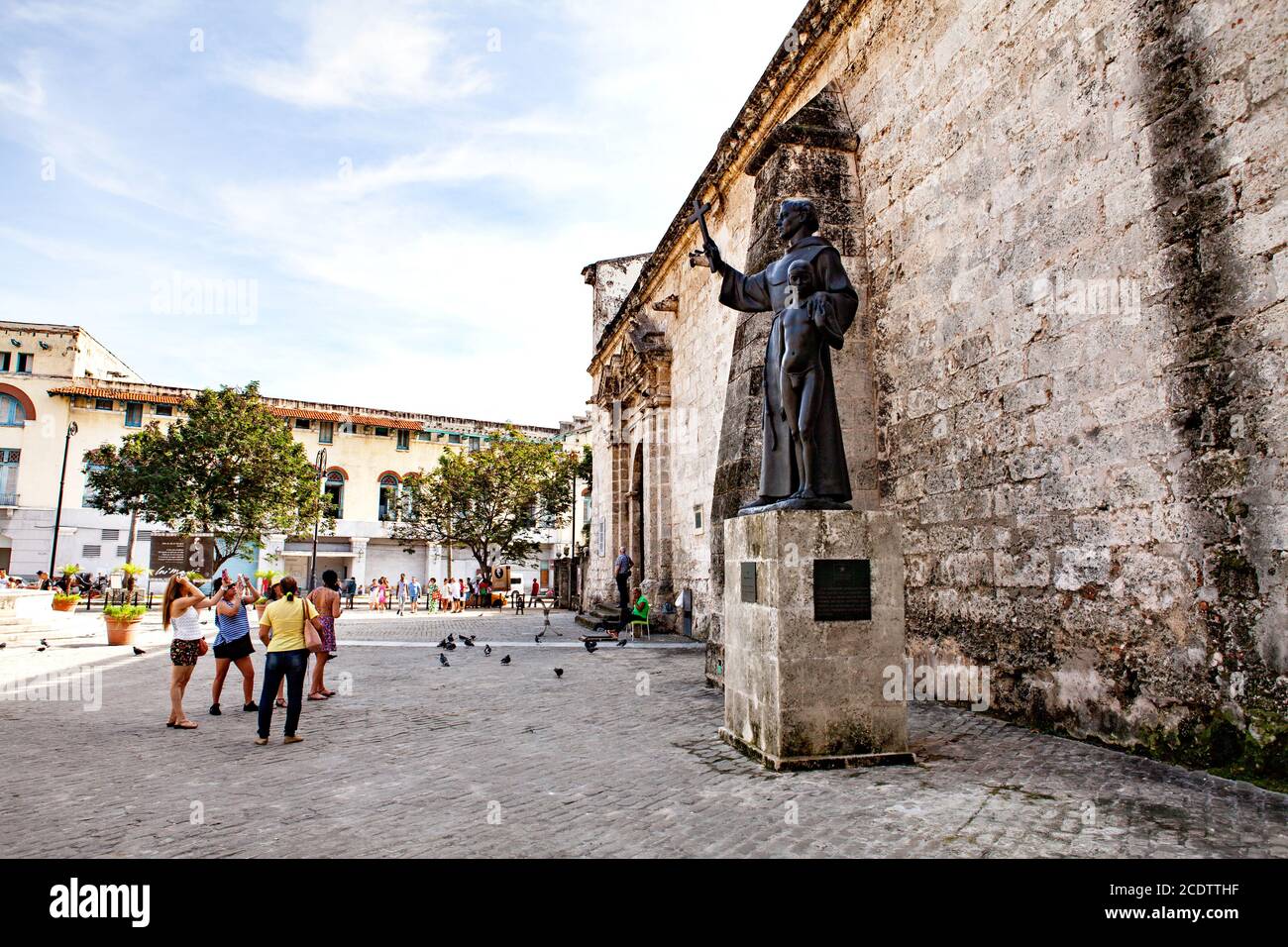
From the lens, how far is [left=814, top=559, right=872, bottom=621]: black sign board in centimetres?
481

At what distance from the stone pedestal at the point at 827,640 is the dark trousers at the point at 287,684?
377cm

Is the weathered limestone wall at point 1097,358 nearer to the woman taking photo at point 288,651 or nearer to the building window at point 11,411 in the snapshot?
the woman taking photo at point 288,651

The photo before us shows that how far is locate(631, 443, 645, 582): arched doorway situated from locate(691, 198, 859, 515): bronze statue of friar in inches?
508

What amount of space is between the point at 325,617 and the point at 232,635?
116 centimetres

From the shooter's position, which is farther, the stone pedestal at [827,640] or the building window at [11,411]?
the building window at [11,411]

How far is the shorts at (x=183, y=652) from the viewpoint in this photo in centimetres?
675

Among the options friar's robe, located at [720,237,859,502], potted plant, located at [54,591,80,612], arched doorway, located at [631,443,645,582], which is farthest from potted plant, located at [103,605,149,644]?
friar's robe, located at [720,237,859,502]

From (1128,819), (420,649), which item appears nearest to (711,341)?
(420,649)

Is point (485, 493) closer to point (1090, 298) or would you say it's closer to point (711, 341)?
point (711, 341)

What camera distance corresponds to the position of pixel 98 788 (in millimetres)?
4559

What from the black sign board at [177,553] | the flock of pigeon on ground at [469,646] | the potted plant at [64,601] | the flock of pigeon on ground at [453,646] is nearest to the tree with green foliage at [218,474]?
the potted plant at [64,601]

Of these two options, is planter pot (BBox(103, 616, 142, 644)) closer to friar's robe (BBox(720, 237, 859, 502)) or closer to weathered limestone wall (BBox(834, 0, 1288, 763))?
friar's robe (BBox(720, 237, 859, 502))

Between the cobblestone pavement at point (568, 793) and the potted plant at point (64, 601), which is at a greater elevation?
the potted plant at point (64, 601)
